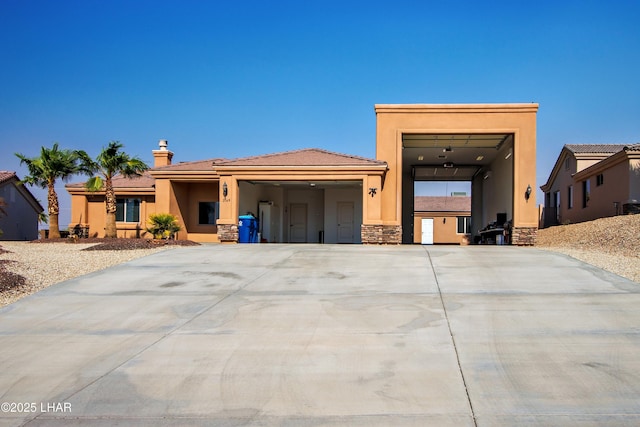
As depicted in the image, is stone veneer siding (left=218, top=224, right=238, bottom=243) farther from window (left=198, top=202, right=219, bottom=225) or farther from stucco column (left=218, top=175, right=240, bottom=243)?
window (left=198, top=202, right=219, bottom=225)

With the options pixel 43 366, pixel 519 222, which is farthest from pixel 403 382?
pixel 519 222

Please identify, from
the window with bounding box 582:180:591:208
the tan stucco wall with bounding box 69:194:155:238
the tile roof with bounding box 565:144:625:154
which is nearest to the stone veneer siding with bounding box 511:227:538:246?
the window with bounding box 582:180:591:208

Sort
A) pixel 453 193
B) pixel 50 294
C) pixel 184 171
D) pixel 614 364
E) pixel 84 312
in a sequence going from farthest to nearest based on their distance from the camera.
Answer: pixel 453 193 < pixel 184 171 < pixel 50 294 < pixel 84 312 < pixel 614 364

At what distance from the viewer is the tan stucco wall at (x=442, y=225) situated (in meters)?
43.4

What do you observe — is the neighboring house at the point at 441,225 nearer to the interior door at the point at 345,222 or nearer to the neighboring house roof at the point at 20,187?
the interior door at the point at 345,222

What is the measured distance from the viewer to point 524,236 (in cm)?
2155

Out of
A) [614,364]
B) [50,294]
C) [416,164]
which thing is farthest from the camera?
[416,164]

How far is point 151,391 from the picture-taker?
585 centimetres

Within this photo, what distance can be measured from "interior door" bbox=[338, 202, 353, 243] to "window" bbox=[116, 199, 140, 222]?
9.95 meters

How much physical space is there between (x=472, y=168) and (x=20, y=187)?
26.4m

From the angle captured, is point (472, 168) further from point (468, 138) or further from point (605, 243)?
point (605, 243)

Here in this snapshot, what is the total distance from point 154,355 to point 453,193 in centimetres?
4400

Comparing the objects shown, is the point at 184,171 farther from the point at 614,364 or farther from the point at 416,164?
the point at 614,364

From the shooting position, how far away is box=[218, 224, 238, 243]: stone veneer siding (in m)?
22.1
